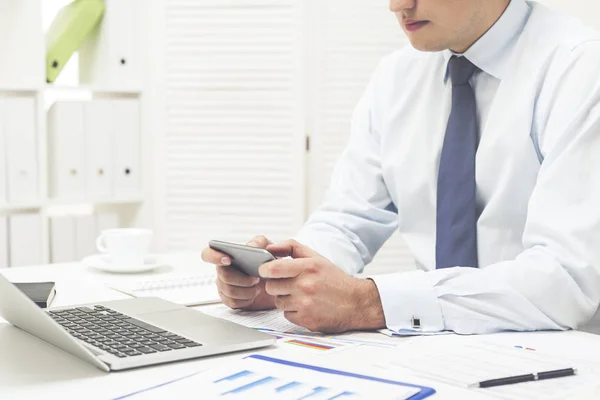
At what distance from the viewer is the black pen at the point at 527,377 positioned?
86cm

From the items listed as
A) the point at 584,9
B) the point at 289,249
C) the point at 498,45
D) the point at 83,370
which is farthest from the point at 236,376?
the point at 584,9

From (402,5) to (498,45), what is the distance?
0.63 ft

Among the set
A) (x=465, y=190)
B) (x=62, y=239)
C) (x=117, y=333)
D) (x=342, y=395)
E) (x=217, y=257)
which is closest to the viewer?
(x=342, y=395)

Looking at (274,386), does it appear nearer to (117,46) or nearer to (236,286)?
(236,286)

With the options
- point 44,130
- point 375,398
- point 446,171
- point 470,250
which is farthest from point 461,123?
point 44,130

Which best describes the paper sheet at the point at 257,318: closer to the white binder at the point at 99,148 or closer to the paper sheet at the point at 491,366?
the paper sheet at the point at 491,366

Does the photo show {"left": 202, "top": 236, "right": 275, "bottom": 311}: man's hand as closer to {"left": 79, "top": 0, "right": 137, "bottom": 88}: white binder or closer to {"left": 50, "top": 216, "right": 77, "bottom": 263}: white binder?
{"left": 50, "top": 216, "right": 77, "bottom": 263}: white binder

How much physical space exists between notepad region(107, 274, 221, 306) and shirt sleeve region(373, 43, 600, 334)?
326 mm

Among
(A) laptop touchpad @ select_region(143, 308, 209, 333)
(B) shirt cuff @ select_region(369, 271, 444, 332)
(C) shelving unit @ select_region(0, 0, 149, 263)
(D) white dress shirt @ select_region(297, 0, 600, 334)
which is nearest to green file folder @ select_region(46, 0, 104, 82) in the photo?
(C) shelving unit @ select_region(0, 0, 149, 263)

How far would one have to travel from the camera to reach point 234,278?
123 centimetres

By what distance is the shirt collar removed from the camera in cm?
145

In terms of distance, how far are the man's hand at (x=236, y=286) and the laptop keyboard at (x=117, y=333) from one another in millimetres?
177

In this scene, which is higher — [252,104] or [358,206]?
[252,104]

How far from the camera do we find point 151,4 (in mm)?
2891
